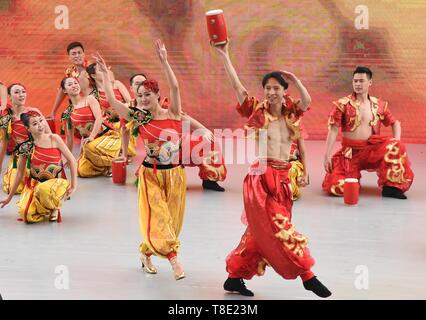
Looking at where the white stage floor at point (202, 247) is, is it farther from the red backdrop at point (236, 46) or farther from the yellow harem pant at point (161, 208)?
the red backdrop at point (236, 46)

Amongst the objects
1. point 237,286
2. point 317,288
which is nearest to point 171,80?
point 237,286

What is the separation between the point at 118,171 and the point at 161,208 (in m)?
2.68

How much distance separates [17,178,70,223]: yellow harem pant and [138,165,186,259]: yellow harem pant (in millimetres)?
1394

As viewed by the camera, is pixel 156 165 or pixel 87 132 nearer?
pixel 156 165

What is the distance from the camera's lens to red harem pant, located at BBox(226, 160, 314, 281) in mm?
5074

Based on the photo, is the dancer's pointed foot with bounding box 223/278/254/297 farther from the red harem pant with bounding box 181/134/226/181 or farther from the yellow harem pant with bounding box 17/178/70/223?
the red harem pant with bounding box 181/134/226/181

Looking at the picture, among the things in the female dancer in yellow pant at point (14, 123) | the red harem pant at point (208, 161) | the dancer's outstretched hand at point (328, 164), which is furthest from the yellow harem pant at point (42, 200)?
the dancer's outstretched hand at point (328, 164)

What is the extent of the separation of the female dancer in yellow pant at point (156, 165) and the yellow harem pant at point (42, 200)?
4.53 ft

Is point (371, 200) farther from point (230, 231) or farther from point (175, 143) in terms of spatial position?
point (175, 143)

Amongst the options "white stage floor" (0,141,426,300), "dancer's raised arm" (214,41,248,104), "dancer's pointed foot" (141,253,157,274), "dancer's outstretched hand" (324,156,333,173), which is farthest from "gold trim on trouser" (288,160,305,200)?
"dancer's raised arm" (214,41,248,104)

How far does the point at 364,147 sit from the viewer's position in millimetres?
7859

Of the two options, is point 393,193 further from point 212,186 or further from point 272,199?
point 272,199

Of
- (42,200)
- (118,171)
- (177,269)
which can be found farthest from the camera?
(118,171)

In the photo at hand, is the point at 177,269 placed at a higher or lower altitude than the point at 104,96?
lower
